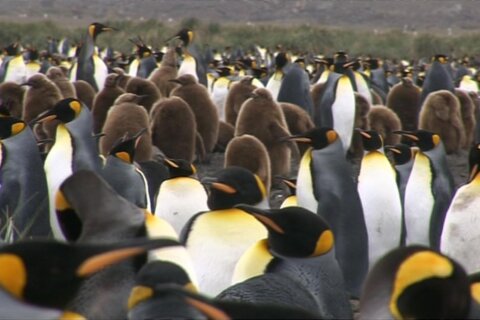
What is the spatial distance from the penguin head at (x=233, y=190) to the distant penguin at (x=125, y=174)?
40.6 inches

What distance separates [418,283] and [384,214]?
433cm

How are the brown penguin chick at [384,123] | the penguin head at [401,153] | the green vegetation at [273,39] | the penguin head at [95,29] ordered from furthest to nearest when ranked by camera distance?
the green vegetation at [273,39], the penguin head at [95,29], the brown penguin chick at [384,123], the penguin head at [401,153]

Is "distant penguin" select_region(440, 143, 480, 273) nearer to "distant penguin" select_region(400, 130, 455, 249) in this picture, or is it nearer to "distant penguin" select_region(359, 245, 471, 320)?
"distant penguin" select_region(400, 130, 455, 249)

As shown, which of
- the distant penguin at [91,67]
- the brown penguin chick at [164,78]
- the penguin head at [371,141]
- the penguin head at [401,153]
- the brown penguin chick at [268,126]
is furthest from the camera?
the distant penguin at [91,67]

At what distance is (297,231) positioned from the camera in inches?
111

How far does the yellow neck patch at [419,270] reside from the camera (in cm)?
171

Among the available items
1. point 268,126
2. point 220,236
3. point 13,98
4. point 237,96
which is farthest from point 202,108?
point 220,236

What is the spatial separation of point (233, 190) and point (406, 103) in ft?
27.5

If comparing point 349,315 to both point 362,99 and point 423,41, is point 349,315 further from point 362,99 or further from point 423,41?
point 423,41

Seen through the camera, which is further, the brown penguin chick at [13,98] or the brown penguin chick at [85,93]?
the brown penguin chick at [85,93]

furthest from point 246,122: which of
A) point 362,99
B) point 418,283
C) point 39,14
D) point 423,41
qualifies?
point 39,14

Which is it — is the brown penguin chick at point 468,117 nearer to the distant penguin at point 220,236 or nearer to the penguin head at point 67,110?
the penguin head at point 67,110

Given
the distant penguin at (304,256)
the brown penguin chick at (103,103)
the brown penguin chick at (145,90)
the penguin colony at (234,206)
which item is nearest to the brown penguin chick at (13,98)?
the penguin colony at (234,206)

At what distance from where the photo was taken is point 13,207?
15.9 ft
